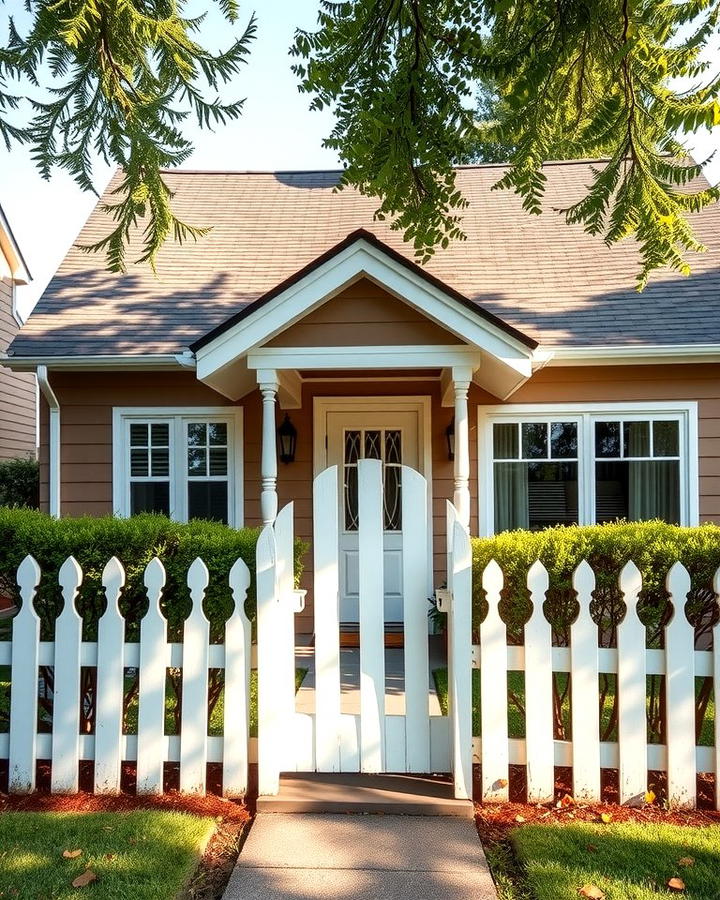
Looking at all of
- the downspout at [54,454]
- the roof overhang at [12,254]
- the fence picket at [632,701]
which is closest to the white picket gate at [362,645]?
the fence picket at [632,701]

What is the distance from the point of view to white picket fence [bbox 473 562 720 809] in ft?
10.9

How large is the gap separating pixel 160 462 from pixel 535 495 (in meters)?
4.23

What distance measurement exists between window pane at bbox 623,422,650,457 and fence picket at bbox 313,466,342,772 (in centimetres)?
503

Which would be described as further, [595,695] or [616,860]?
[595,695]

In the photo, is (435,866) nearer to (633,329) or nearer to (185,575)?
(185,575)

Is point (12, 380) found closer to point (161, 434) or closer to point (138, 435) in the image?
point (138, 435)

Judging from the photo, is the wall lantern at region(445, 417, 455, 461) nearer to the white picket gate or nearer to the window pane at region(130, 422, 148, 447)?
the window pane at region(130, 422, 148, 447)

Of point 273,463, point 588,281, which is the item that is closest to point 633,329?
point 588,281

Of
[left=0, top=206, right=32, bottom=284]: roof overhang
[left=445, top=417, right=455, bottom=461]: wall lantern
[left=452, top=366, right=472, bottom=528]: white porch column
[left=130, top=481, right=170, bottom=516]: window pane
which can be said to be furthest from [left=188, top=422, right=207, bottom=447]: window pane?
[left=0, top=206, right=32, bottom=284]: roof overhang

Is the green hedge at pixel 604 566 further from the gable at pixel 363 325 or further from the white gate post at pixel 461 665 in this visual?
the gable at pixel 363 325

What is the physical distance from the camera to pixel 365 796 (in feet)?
10.9

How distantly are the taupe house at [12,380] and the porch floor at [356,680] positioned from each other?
936cm

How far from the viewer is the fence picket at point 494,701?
338 cm

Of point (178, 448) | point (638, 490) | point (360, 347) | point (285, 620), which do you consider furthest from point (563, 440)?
point (285, 620)
